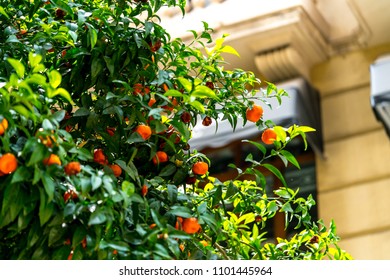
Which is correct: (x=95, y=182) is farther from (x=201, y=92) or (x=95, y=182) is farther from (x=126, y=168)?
(x=201, y=92)

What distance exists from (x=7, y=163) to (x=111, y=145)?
557 mm

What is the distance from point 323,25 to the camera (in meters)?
7.67

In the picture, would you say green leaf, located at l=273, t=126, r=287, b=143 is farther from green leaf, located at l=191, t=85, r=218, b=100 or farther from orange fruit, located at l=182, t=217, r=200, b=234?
orange fruit, located at l=182, t=217, r=200, b=234

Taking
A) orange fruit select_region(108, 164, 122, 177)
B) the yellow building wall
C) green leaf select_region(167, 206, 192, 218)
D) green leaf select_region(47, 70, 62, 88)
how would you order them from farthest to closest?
the yellow building wall → orange fruit select_region(108, 164, 122, 177) → green leaf select_region(167, 206, 192, 218) → green leaf select_region(47, 70, 62, 88)

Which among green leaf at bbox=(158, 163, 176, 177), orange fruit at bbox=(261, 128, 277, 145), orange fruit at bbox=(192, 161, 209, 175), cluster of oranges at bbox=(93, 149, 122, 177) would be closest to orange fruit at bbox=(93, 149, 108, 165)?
cluster of oranges at bbox=(93, 149, 122, 177)

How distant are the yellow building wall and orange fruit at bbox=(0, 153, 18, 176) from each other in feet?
16.9

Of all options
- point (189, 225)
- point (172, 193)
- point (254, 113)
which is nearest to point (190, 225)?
point (189, 225)

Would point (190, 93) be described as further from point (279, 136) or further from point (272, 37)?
point (272, 37)

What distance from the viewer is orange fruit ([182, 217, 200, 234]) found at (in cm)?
215

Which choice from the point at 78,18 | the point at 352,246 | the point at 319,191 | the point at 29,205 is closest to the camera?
the point at 29,205
